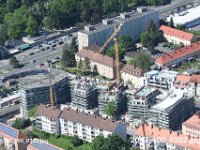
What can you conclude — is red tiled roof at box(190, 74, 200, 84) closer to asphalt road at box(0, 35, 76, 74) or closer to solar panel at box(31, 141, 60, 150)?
solar panel at box(31, 141, 60, 150)

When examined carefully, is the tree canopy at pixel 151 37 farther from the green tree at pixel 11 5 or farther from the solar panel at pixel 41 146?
the solar panel at pixel 41 146

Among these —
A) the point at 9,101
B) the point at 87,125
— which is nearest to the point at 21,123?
the point at 9,101

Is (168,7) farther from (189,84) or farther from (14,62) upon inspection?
(189,84)

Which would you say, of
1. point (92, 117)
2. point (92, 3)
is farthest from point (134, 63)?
point (92, 3)

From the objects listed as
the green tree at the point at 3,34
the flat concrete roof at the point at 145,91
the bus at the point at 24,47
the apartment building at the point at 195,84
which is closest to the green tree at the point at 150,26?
the bus at the point at 24,47

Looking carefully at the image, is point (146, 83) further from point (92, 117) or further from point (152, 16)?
point (152, 16)

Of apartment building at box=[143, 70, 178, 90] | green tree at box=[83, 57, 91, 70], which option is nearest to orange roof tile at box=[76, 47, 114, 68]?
green tree at box=[83, 57, 91, 70]
